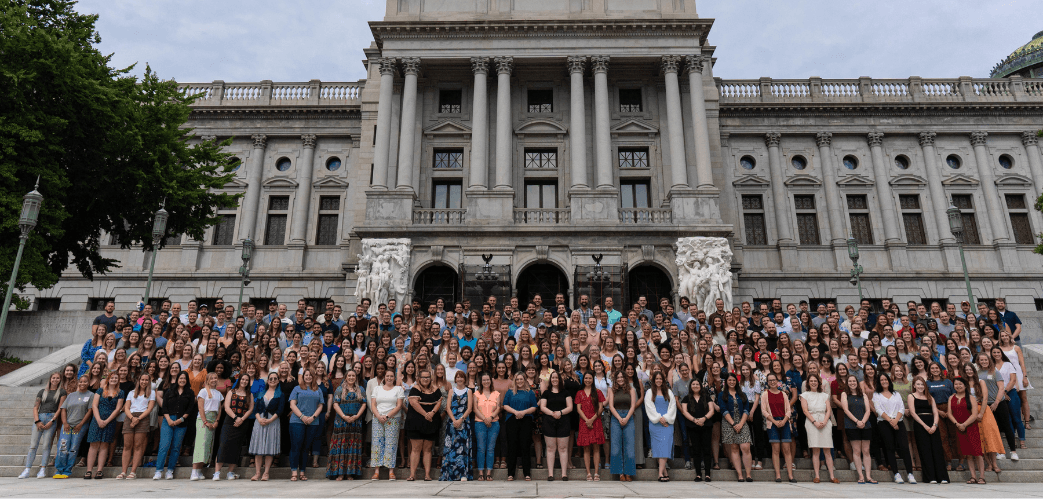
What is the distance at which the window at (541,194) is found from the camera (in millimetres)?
27844

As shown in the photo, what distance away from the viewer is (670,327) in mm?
12164

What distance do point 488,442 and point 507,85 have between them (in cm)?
2072

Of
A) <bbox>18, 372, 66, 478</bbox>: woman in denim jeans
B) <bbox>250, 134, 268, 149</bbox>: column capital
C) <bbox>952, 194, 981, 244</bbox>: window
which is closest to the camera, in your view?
<bbox>18, 372, 66, 478</bbox>: woman in denim jeans

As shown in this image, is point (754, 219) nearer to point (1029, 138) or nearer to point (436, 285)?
point (1029, 138)

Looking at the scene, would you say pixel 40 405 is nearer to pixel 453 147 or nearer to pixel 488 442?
pixel 488 442

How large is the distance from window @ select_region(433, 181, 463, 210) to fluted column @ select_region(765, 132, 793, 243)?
16.7m

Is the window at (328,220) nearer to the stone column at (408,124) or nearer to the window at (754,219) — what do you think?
the stone column at (408,124)

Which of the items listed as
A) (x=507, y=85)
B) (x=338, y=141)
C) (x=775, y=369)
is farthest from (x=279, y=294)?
(x=775, y=369)

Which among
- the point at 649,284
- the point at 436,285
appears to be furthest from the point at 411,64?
the point at 649,284

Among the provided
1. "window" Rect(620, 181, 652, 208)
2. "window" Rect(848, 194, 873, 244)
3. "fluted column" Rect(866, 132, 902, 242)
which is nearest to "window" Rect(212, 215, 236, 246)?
"window" Rect(620, 181, 652, 208)

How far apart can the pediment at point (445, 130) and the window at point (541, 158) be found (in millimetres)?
3302

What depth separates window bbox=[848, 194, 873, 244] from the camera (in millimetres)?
31156

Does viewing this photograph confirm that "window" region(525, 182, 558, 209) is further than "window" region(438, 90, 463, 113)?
No

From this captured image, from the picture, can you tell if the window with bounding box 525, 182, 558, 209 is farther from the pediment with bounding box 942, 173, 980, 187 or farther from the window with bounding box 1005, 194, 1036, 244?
the window with bounding box 1005, 194, 1036, 244
